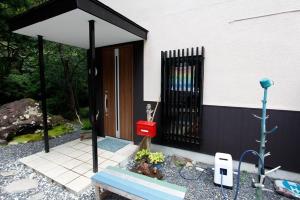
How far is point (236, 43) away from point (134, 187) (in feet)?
9.18

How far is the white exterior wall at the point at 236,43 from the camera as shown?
2.58 metres

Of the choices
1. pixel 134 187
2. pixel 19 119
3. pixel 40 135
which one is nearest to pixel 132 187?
pixel 134 187

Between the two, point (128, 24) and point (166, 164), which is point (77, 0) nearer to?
point (128, 24)

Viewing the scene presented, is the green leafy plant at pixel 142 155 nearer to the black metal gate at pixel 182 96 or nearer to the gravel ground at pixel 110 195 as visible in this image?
the gravel ground at pixel 110 195

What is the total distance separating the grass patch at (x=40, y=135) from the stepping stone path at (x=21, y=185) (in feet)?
6.61

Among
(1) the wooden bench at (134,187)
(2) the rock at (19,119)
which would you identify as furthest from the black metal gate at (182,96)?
(2) the rock at (19,119)

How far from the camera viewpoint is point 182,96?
3.34m

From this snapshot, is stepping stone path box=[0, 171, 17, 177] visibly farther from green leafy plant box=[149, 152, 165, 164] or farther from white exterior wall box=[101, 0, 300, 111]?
white exterior wall box=[101, 0, 300, 111]

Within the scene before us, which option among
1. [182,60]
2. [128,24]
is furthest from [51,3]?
[182,60]

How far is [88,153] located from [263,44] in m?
3.83

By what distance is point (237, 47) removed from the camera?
9.46ft

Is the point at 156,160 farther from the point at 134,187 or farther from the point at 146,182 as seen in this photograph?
the point at 134,187

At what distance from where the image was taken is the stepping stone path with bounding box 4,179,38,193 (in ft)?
8.09

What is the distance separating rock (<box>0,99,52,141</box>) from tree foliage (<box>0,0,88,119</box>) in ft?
5.39
